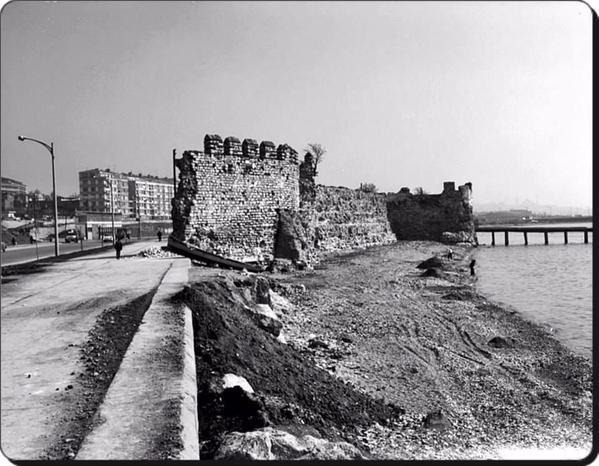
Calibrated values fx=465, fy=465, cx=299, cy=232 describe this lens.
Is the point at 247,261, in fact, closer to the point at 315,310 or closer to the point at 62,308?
the point at 315,310

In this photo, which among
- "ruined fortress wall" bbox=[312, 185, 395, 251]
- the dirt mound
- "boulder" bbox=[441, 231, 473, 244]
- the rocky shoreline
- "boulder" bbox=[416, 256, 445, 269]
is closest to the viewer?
the dirt mound

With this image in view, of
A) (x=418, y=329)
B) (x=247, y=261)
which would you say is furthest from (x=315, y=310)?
(x=247, y=261)


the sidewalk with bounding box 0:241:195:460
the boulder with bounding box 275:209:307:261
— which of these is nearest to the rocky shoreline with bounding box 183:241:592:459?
the sidewalk with bounding box 0:241:195:460

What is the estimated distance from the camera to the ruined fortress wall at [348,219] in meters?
24.6

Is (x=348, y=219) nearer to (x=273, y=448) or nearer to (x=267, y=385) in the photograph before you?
(x=267, y=385)

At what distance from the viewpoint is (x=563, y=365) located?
6.91 m

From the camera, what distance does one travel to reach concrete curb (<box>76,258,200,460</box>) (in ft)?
7.15

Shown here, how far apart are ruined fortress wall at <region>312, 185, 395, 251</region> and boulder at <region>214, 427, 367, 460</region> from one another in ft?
63.1

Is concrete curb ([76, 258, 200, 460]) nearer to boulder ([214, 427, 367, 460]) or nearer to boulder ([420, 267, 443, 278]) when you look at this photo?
boulder ([214, 427, 367, 460])

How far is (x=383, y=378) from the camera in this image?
5629 millimetres

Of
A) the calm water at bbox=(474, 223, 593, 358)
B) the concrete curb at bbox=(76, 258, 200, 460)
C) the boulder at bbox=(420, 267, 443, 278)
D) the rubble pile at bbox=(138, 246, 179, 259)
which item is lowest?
the calm water at bbox=(474, 223, 593, 358)

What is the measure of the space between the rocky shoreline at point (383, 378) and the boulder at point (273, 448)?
11 millimetres

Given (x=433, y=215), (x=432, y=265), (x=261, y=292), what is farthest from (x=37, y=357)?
(x=433, y=215)

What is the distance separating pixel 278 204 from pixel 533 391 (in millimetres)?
9445
